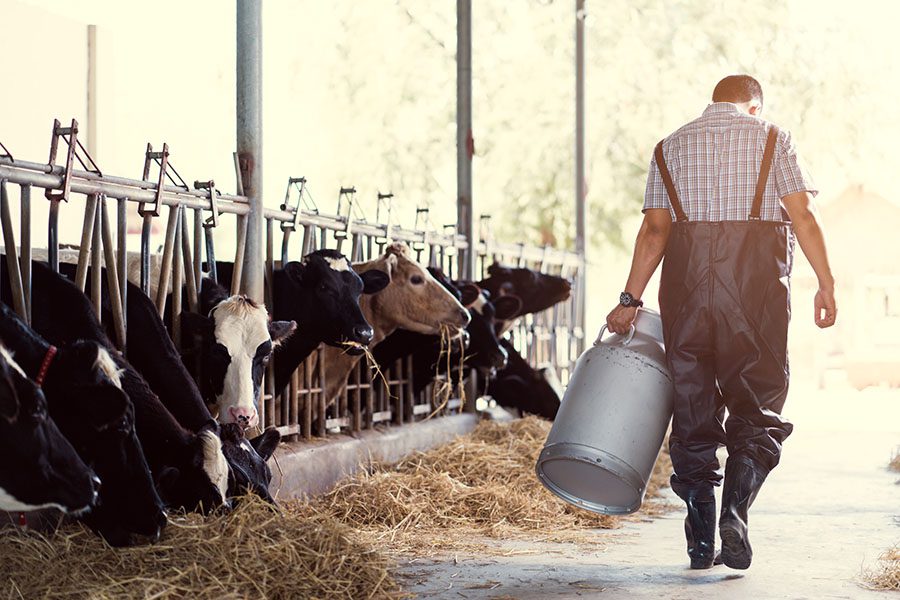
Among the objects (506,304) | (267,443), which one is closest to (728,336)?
(267,443)

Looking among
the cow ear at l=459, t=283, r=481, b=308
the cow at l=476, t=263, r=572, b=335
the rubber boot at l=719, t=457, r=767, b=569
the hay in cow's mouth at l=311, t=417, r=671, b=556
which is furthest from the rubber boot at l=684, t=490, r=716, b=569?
the cow at l=476, t=263, r=572, b=335

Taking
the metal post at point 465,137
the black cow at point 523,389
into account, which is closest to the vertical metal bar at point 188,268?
the metal post at point 465,137

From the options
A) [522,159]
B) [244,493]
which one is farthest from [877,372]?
[244,493]

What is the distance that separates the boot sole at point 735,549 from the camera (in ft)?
15.2

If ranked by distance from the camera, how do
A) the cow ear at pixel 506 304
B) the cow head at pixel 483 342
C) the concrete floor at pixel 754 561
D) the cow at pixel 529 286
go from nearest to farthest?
the concrete floor at pixel 754 561
the cow head at pixel 483 342
the cow ear at pixel 506 304
the cow at pixel 529 286

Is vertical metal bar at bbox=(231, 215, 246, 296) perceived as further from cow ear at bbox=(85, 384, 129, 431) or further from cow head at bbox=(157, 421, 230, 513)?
cow ear at bbox=(85, 384, 129, 431)

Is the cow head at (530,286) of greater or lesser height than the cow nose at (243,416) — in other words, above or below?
above

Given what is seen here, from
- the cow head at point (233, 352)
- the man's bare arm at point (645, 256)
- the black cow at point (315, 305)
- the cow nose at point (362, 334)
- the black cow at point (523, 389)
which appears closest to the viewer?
the man's bare arm at point (645, 256)

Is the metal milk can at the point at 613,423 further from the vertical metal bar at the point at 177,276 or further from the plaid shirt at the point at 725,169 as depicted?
the vertical metal bar at the point at 177,276

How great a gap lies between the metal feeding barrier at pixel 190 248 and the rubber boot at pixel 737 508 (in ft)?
7.44

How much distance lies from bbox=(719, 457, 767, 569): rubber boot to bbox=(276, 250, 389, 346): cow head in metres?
2.36

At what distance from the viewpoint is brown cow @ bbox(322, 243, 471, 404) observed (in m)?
7.66

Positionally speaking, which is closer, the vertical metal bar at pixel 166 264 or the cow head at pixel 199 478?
the cow head at pixel 199 478

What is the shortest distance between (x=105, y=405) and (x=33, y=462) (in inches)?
12.9
